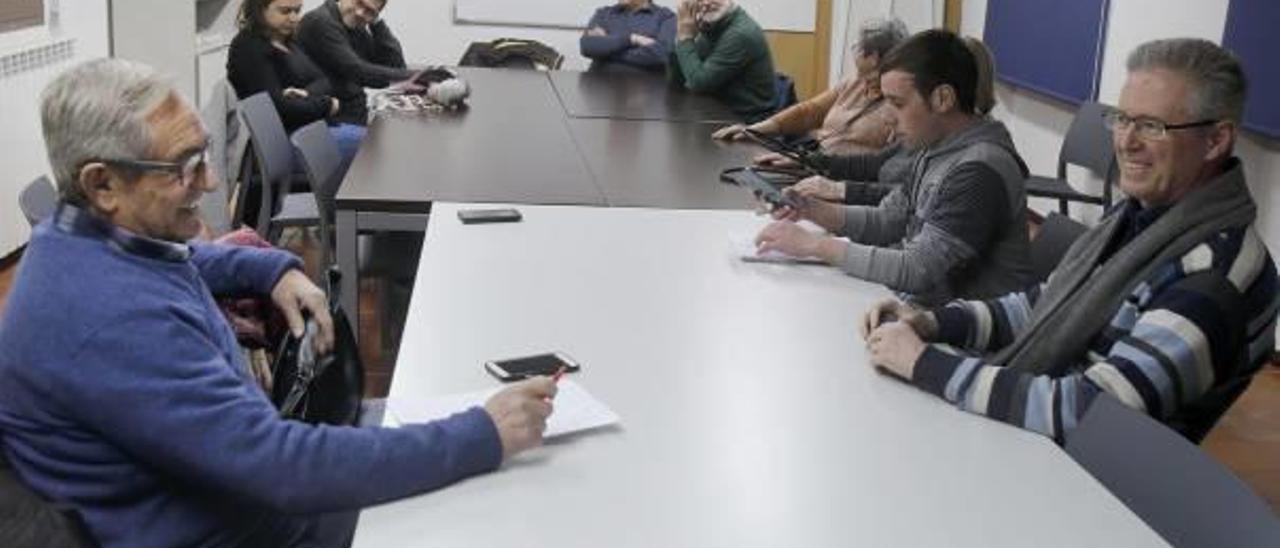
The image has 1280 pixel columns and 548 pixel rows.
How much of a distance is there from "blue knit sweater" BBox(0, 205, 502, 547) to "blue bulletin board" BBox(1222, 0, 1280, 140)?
3429 mm

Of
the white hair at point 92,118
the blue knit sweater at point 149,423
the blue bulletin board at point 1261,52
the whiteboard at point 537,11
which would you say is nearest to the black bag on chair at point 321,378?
the blue knit sweater at point 149,423

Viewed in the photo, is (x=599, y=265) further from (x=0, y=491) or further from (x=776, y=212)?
(x=0, y=491)

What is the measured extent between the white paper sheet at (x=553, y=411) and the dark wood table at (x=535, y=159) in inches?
49.5

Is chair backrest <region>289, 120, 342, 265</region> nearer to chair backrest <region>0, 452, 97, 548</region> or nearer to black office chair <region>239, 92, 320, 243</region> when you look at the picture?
black office chair <region>239, 92, 320, 243</region>

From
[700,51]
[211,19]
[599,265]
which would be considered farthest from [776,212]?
[211,19]

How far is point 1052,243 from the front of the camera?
2428 mm

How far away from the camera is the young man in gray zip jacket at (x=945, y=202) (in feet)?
7.23

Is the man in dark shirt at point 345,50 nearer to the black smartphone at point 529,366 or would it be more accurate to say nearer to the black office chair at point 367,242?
the black office chair at point 367,242

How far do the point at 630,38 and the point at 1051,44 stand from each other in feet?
6.72

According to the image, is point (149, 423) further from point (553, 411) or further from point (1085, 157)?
point (1085, 157)

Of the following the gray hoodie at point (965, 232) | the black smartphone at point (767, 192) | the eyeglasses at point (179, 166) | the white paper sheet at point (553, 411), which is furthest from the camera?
the black smartphone at point (767, 192)

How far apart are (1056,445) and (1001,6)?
503 centimetres

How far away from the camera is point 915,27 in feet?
23.1

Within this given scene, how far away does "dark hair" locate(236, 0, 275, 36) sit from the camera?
442 centimetres
